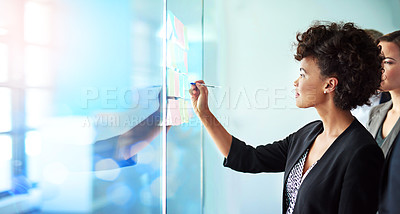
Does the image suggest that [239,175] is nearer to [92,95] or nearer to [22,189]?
[92,95]

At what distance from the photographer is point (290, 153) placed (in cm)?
111

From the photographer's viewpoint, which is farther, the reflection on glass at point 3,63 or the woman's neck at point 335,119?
the woman's neck at point 335,119

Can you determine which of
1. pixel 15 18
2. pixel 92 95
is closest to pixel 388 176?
pixel 92 95

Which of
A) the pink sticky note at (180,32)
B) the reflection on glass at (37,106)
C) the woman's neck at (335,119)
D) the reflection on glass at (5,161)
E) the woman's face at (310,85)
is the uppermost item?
the pink sticky note at (180,32)

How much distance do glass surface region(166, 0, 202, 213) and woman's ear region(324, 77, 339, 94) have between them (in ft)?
2.13

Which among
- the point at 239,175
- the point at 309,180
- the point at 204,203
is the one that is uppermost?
the point at 309,180

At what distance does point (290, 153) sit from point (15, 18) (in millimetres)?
950

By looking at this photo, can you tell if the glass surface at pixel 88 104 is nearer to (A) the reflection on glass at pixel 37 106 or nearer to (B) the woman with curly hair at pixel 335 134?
(A) the reflection on glass at pixel 37 106

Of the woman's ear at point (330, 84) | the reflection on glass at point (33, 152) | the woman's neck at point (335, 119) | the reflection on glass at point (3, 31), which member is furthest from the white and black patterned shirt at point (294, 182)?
the reflection on glass at point (3, 31)

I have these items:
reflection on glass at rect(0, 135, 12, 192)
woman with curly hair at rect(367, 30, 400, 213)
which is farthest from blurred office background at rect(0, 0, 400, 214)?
woman with curly hair at rect(367, 30, 400, 213)

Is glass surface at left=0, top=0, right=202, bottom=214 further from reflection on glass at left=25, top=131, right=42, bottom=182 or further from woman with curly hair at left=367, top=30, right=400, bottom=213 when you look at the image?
woman with curly hair at left=367, top=30, right=400, bottom=213

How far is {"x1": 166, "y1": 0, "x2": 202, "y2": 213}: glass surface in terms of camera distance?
1341 millimetres

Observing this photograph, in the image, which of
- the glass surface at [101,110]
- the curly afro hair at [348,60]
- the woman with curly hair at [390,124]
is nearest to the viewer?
the glass surface at [101,110]

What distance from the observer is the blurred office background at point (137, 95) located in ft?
1.79
